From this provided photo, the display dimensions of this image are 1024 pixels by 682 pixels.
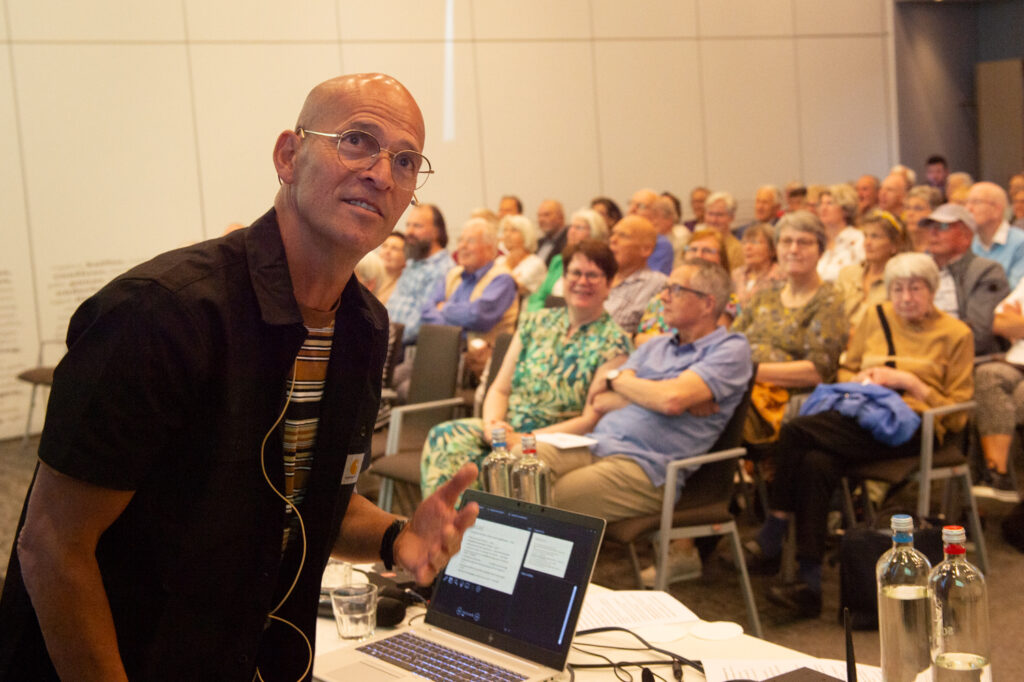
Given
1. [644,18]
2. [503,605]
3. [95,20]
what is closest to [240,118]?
[95,20]

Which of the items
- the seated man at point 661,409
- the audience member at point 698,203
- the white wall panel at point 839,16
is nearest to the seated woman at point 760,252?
the seated man at point 661,409

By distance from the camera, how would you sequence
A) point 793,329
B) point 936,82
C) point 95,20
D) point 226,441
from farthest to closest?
point 936,82 → point 95,20 → point 793,329 → point 226,441

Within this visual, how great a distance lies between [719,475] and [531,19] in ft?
23.1

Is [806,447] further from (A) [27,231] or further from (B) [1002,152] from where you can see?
(B) [1002,152]

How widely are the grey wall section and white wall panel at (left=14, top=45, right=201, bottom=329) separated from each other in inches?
311

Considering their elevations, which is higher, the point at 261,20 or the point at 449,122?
the point at 261,20

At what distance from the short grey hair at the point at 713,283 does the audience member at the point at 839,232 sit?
301 cm

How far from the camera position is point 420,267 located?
22.2 ft

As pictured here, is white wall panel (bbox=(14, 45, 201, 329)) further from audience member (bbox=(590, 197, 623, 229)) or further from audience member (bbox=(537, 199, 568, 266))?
audience member (bbox=(590, 197, 623, 229))

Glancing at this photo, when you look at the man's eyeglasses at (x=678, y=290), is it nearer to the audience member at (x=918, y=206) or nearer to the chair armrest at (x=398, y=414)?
the chair armrest at (x=398, y=414)

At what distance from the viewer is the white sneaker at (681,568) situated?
3908 mm

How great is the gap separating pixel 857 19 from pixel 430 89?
17.2 feet

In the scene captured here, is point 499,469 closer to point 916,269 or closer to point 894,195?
point 916,269

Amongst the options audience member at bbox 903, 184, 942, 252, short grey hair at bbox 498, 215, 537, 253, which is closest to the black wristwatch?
audience member at bbox 903, 184, 942, 252
